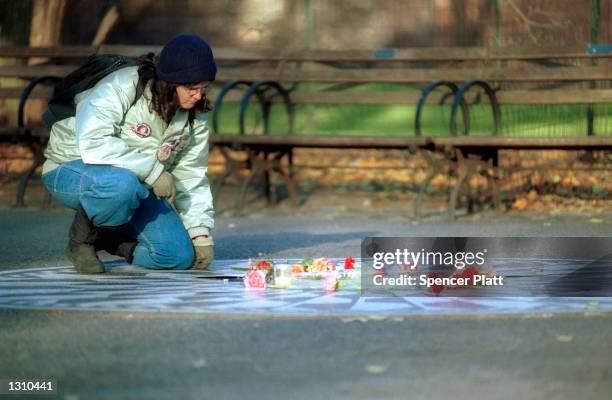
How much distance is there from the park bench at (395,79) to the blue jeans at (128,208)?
14.2ft

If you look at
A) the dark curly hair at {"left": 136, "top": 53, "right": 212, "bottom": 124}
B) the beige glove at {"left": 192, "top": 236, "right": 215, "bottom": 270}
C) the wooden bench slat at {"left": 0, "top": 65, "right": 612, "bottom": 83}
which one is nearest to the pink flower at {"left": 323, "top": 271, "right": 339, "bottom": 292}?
the beige glove at {"left": 192, "top": 236, "right": 215, "bottom": 270}

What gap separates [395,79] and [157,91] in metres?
6.25

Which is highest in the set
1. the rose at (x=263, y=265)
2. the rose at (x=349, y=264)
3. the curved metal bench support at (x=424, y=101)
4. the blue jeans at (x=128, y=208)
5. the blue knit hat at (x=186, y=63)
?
the blue knit hat at (x=186, y=63)

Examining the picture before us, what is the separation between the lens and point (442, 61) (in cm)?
1366

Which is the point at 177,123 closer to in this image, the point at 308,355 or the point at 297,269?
the point at 297,269

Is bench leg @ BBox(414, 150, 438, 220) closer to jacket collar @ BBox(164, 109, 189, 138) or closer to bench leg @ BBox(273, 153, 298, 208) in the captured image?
bench leg @ BBox(273, 153, 298, 208)

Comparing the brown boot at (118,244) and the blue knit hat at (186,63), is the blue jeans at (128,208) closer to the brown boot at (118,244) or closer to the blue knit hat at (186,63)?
the brown boot at (118,244)

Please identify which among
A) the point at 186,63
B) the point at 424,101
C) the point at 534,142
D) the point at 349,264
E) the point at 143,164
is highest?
the point at 186,63

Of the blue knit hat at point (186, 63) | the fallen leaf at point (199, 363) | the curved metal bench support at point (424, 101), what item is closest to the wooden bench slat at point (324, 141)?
the curved metal bench support at point (424, 101)

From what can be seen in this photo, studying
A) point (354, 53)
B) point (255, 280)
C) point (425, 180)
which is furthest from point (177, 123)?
point (354, 53)

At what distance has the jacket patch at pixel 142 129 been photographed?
7488mm

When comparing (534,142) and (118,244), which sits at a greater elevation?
(534,142)

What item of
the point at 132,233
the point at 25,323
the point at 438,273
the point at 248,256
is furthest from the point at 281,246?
the point at 25,323

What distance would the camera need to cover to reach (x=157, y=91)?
7.39 meters
